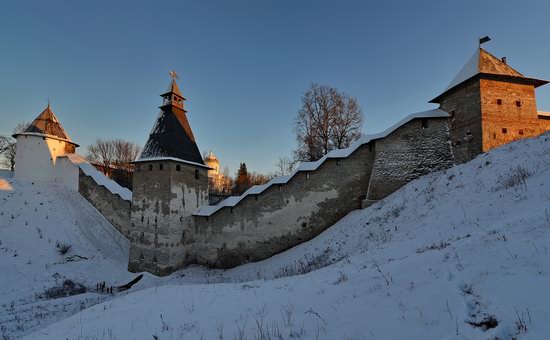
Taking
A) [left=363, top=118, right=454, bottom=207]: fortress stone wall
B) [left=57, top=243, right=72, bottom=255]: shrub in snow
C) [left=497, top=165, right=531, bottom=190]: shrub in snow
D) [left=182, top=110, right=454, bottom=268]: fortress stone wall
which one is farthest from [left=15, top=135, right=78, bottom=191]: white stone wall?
[left=497, top=165, right=531, bottom=190]: shrub in snow

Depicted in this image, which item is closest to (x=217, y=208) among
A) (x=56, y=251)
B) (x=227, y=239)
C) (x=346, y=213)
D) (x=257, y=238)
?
(x=227, y=239)

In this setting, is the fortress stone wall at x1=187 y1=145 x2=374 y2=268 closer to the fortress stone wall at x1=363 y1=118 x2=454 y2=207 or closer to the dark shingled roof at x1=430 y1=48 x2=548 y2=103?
the fortress stone wall at x1=363 y1=118 x2=454 y2=207

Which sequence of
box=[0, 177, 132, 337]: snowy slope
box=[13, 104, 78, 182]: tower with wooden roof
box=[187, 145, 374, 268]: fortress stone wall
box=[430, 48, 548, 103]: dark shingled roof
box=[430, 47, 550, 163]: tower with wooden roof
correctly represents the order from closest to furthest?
1. box=[0, 177, 132, 337]: snowy slope
2. box=[430, 47, 550, 163]: tower with wooden roof
3. box=[430, 48, 548, 103]: dark shingled roof
4. box=[187, 145, 374, 268]: fortress stone wall
5. box=[13, 104, 78, 182]: tower with wooden roof

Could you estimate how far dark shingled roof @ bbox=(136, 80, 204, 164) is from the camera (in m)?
14.4

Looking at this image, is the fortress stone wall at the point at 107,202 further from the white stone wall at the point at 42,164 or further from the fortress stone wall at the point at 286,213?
the fortress stone wall at the point at 286,213

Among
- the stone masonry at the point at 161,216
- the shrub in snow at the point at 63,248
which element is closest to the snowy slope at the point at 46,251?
the shrub in snow at the point at 63,248

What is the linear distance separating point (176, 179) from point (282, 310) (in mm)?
11480

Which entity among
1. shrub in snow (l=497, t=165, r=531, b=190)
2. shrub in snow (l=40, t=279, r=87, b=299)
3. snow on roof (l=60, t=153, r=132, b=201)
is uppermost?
snow on roof (l=60, t=153, r=132, b=201)

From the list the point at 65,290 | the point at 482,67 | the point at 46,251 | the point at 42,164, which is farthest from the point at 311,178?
the point at 42,164

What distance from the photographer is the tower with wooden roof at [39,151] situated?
1833 cm

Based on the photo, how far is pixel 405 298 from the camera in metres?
3.10

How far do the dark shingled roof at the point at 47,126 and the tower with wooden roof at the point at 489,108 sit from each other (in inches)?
895

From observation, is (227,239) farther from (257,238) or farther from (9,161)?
(9,161)

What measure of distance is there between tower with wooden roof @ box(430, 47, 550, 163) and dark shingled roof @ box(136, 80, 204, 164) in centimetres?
1212
